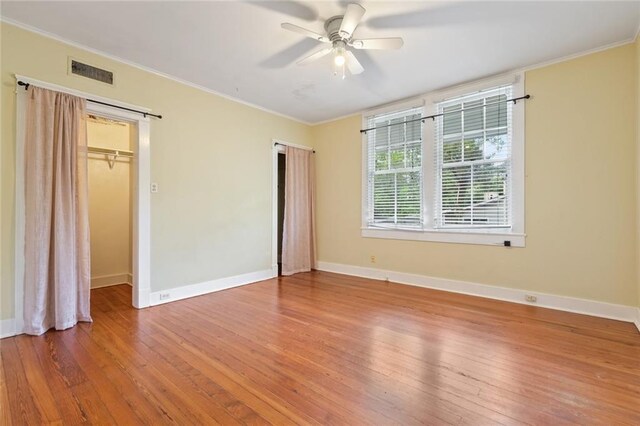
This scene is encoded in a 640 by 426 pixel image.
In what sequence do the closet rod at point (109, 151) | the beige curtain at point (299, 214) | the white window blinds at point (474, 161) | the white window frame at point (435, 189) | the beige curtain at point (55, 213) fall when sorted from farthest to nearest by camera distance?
the beige curtain at point (299, 214), the closet rod at point (109, 151), the white window blinds at point (474, 161), the white window frame at point (435, 189), the beige curtain at point (55, 213)

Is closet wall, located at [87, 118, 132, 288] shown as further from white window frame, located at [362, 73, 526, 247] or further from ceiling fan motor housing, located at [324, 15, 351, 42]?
white window frame, located at [362, 73, 526, 247]

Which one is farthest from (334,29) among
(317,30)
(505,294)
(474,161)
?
(505,294)

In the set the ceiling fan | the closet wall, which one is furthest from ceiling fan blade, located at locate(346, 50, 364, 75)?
the closet wall

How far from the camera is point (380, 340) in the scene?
8.51ft

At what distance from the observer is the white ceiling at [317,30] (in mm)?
2475

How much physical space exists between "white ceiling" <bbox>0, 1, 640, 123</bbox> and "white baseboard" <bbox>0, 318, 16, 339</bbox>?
265cm

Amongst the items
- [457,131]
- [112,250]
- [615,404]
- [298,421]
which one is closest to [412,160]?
[457,131]

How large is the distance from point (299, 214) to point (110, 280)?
122 inches

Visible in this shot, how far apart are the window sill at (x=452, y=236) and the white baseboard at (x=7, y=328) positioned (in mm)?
4290

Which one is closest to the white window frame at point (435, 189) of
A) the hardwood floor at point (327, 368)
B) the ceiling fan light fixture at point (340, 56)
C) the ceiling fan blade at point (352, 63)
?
the hardwood floor at point (327, 368)

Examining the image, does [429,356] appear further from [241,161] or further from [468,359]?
[241,161]

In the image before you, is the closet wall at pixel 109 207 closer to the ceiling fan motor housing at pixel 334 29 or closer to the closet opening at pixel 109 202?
the closet opening at pixel 109 202

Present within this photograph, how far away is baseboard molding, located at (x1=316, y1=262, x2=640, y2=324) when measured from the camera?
9.96 feet

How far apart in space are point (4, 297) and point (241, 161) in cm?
293
